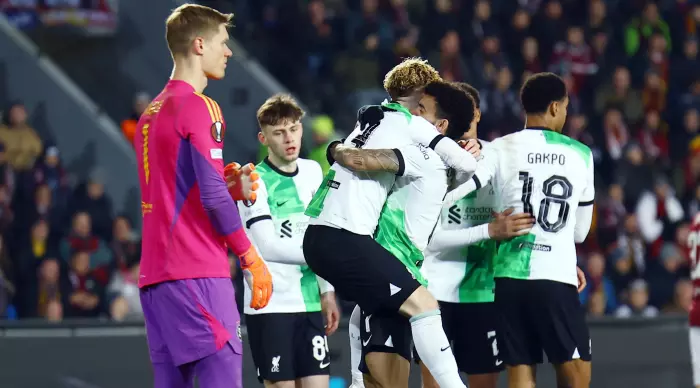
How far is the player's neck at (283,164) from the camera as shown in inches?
331

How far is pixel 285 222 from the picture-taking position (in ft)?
27.1

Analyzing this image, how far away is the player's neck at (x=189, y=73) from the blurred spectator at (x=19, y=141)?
318 inches

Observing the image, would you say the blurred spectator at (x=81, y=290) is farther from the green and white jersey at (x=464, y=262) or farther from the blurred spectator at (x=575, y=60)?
the blurred spectator at (x=575, y=60)

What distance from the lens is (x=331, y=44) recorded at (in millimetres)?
16594

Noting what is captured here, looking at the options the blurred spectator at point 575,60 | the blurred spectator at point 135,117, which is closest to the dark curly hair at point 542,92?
the blurred spectator at point 135,117

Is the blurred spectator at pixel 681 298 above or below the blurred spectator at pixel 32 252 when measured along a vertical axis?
below

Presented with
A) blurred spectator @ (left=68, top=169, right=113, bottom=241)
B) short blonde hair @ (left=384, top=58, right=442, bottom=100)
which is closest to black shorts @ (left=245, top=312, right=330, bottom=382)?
short blonde hair @ (left=384, top=58, right=442, bottom=100)

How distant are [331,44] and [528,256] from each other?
924 cm

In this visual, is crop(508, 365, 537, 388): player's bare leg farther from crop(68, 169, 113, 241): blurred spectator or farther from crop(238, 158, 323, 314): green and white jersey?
crop(68, 169, 113, 241): blurred spectator

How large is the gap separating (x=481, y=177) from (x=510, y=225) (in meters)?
0.36

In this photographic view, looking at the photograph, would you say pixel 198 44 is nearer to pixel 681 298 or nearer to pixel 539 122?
pixel 539 122

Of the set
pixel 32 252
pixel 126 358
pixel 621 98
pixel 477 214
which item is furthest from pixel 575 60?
pixel 477 214

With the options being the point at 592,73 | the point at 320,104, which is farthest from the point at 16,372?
the point at 592,73

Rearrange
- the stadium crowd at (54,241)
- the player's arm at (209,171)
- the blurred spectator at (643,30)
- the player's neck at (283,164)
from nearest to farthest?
the player's arm at (209,171) → the player's neck at (283,164) → the stadium crowd at (54,241) → the blurred spectator at (643,30)
